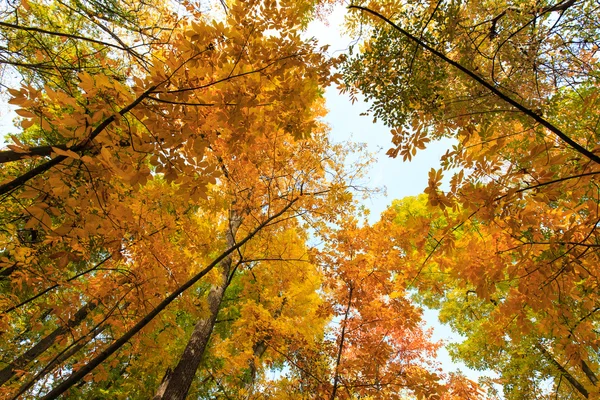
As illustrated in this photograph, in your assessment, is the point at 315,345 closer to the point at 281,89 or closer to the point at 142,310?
the point at 142,310

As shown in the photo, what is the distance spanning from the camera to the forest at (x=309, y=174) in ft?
4.78

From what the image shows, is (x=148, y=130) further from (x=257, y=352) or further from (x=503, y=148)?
(x=257, y=352)

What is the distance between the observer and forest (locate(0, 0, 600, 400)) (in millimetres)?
1456

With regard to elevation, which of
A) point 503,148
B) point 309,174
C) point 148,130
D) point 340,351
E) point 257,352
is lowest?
point 148,130

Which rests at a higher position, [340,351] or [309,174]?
[309,174]

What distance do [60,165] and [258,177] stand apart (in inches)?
118

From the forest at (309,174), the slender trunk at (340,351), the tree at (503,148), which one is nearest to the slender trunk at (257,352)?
the forest at (309,174)

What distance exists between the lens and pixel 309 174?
408 cm

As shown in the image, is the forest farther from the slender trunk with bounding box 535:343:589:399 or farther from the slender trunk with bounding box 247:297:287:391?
the slender trunk with bounding box 247:297:287:391

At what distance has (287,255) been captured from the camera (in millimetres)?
5262

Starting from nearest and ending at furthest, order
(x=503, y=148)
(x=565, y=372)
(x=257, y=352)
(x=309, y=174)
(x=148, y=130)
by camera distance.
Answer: (x=148, y=130) < (x=503, y=148) < (x=309, y=174) < (x=565, y=372) < (x=257, y=352)

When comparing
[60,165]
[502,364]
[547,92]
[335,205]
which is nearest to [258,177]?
[335,205]

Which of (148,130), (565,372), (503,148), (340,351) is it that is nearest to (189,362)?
(340,351)

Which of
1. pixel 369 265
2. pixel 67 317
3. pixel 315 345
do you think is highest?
pixel 369 265
